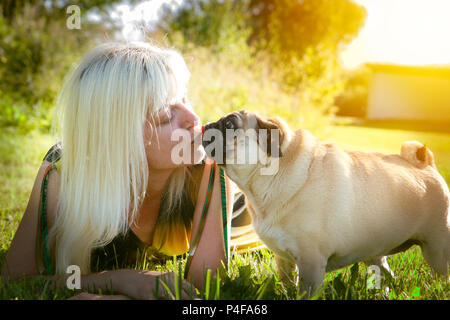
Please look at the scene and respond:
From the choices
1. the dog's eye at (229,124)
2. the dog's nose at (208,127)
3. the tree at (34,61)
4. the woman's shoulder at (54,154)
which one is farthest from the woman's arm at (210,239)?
the tree at (34,61)

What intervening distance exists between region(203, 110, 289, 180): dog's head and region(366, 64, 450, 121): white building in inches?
531

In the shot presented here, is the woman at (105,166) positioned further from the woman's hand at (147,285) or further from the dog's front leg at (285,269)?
the dog's front leg at (285,269)

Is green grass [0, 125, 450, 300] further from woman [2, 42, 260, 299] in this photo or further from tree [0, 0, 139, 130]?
tree [0, 0, 139, 130]

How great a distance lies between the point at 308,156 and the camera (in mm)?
2316

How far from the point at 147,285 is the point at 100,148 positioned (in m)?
0.86

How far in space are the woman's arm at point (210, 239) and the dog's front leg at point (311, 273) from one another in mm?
486

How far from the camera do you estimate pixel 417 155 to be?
8.62 feet

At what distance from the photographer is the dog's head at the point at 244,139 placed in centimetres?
226

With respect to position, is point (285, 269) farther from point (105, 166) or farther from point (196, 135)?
point (105, 166)

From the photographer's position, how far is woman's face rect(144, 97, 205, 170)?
93.7 inches

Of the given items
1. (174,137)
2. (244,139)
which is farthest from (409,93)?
(174,137)

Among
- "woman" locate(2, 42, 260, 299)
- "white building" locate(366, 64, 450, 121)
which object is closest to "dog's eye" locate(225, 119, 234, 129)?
"woman" locate(2, 42, 260, 299)
